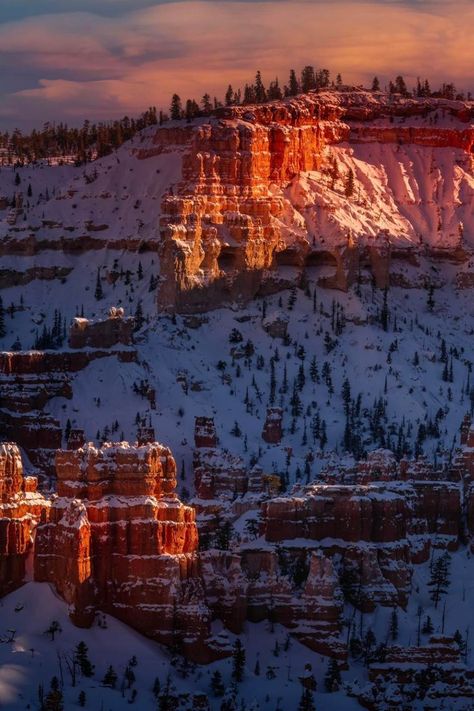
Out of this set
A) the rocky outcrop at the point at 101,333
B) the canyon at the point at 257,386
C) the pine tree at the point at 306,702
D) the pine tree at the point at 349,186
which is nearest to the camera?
the pine tree at the point at 306,702

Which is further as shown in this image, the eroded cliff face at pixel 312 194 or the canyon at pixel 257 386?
the eroded cliff face at pixel 312 194

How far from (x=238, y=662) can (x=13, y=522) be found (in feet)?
31.6

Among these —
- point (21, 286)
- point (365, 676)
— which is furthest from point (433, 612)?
point (21, 286)

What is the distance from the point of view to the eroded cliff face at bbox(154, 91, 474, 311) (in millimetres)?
169875

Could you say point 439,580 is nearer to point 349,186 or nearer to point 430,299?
point 430,299

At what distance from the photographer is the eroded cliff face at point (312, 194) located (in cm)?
16988

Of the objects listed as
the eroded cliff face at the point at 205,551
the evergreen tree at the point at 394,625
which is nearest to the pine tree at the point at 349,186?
the eroded cliff face at the point at 205,551

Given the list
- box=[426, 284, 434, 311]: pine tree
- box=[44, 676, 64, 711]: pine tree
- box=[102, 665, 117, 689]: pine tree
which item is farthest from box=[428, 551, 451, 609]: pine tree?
box=[426, 284, 434, 311]: pine tree

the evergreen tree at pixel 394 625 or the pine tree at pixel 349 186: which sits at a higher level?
the pine tree at pixel 349 186

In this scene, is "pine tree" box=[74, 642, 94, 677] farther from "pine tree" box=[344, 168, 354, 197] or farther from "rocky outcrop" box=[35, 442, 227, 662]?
"pine tree" box=[344, 168, 354, 197]

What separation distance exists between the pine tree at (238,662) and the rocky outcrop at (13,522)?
8.23 metres

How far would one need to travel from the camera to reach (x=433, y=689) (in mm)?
109938

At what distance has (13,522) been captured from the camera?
10925 centimetres

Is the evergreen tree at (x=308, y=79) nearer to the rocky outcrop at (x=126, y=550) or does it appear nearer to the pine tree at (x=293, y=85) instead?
Result: the pine tree at (x=293, y=85)
